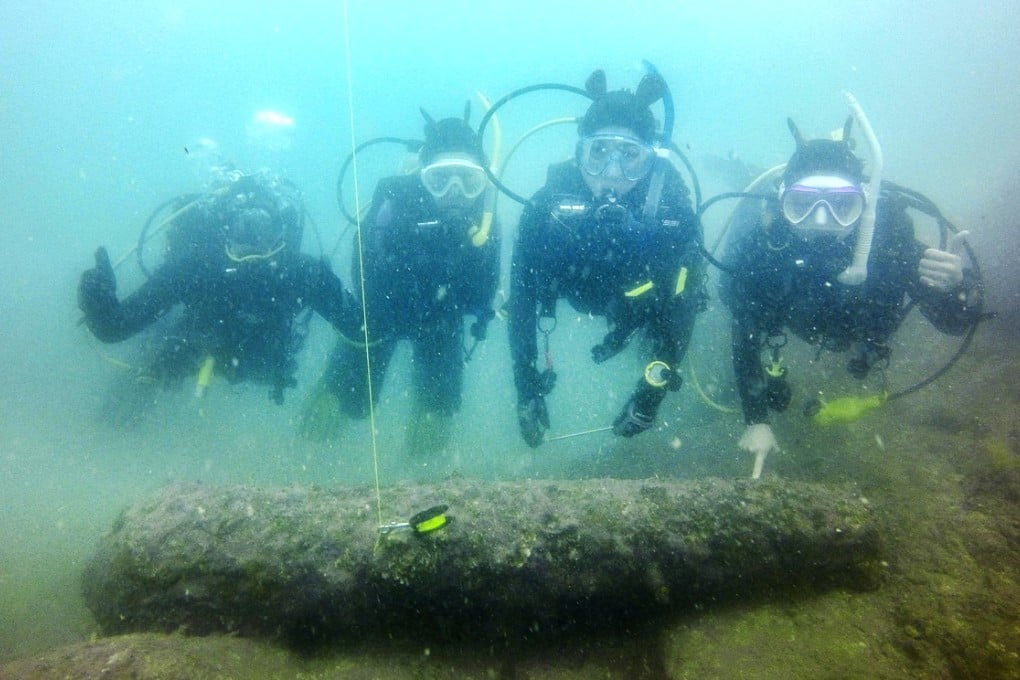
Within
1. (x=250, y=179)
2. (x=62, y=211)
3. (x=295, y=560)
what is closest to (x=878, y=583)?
(x=295, y=560)

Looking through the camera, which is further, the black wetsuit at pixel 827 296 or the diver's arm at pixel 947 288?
the black wetsuit at pixel 827 296

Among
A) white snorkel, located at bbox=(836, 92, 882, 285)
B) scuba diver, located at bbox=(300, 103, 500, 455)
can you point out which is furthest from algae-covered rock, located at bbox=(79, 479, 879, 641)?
scuba diver, located at bbox=(300, 103, 500, 455)

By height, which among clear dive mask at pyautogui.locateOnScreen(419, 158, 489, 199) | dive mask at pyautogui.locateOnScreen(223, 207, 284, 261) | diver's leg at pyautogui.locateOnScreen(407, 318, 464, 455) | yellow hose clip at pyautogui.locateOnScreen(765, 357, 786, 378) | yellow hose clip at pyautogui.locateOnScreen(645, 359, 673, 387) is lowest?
diver's leg at pyautogui.locateOnScreen(407, 318, 464, 455)

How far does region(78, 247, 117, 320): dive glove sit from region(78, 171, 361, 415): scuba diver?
0.04 ft

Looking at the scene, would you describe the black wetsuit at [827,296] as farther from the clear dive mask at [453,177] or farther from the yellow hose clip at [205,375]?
the yellow hose clip at [205,375]

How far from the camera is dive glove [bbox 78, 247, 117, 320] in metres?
5.48

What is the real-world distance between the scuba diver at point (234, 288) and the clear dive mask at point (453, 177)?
5.61ft

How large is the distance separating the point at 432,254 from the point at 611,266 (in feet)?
7.10

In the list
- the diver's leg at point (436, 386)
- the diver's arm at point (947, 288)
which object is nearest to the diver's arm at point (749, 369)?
the diver's arm at point (947, 288)

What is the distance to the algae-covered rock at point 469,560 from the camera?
8.35 ft

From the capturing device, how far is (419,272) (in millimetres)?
6027

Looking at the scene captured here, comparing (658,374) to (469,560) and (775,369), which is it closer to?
(775,369)

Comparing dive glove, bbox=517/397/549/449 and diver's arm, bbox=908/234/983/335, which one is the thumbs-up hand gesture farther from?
dive glove, bbox=517/397/549/449

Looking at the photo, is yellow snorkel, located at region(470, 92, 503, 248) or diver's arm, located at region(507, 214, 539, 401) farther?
yellow snorkel, located at region(470, 92, 503, 248)
